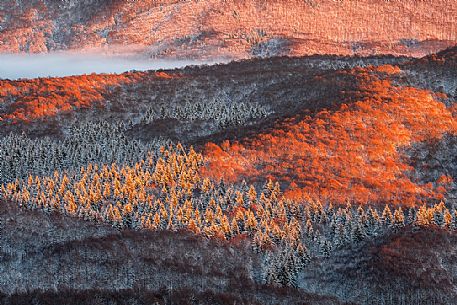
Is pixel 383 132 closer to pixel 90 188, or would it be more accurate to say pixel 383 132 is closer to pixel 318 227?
pixel 318 227

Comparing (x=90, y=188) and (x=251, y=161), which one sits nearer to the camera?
(x=90, y=188)

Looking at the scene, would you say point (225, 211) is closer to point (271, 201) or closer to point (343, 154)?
point (271, 201)

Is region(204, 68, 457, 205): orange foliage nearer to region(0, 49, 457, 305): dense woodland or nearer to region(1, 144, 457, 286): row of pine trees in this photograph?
region(0, 49, 457, 305): dense woodland

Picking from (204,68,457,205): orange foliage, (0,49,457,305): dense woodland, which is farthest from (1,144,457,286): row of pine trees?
(204,68,457,205): orange foliage

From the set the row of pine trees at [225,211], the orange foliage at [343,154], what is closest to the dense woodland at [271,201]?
the row of pine trees at [225,211]

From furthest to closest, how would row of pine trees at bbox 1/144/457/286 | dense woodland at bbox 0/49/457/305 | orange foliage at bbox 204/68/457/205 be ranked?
orange foliage at bbox 204/68/457/205, row of pine trees at bbox 1/144/457/286, dense woodland at bbox 0/49/457/305

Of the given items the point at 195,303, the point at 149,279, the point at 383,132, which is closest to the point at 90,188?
the point at 149,279

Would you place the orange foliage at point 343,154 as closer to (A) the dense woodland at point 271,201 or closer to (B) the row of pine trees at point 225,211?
(A) the dense woodland at point 271,201

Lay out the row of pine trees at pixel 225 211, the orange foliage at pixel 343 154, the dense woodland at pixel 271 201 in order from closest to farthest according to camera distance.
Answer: the dense woodland at pixel 271 201, the row of pine trees at pixel 225 211, the orange foliage at pixel 343 154

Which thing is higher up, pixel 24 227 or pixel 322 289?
pixel 24 227
